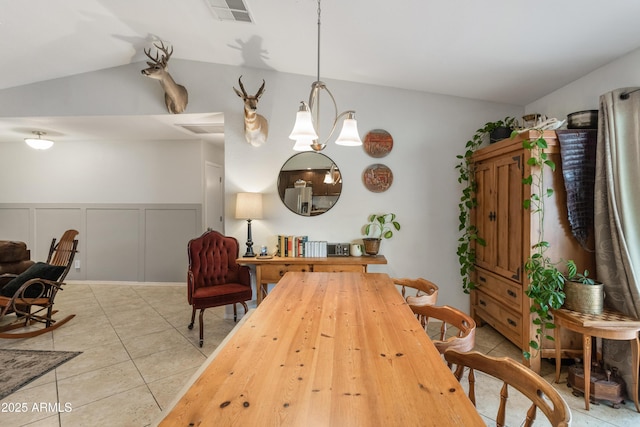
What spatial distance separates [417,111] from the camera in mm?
3492

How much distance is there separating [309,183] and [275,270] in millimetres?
1065

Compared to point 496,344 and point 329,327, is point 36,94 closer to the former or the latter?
point 329,327

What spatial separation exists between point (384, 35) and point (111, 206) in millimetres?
5153

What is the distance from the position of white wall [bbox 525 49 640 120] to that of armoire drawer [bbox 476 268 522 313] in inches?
62.8

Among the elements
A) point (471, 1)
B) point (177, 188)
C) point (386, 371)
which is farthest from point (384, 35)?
point (177, 188)

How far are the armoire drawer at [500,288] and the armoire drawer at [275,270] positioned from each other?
1.86 m

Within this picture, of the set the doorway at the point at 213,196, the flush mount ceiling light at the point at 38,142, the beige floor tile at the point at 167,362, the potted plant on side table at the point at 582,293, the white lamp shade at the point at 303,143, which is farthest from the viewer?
the doorway at the point at 213,196

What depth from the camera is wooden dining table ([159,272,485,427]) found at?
0.82 metres

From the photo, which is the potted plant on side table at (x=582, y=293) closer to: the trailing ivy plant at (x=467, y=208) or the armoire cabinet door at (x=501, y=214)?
the armoire cabinet door at (x=501, y=214)

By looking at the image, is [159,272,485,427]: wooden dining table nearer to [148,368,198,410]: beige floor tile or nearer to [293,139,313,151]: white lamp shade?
[293,139,313,151]: white lamp shade

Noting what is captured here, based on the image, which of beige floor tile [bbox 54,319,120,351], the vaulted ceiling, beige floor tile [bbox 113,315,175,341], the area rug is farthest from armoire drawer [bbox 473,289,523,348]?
the area rug

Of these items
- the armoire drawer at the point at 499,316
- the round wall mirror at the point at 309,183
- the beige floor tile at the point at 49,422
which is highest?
the round wall mirror at the point at 309,183

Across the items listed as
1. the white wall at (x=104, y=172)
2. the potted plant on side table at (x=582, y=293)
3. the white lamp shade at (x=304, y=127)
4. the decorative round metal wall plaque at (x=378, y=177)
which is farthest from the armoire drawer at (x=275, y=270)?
the white wall at (x=104, y=172)

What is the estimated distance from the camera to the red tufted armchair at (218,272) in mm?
3166
